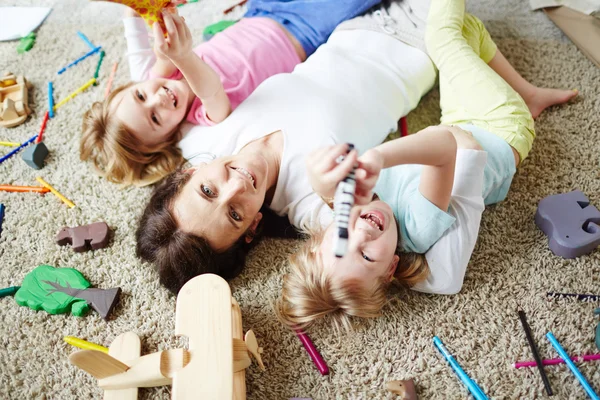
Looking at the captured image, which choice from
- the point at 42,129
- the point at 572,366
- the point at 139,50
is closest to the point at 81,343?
the point at 42,129

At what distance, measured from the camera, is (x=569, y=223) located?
2.99 feet

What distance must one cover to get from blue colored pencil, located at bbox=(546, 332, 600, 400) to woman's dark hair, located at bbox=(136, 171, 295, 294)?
594 millimetres

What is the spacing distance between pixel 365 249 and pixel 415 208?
14 centimetres

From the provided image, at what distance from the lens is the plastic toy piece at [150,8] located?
0.93 m

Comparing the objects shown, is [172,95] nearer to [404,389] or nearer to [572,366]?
[404,389]

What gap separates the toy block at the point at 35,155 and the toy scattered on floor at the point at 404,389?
969mm

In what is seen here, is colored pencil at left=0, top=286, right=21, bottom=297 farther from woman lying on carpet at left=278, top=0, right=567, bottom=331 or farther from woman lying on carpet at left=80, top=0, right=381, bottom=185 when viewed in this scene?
woman lying on carpet at left=278, top=0, right=567, bottom=331

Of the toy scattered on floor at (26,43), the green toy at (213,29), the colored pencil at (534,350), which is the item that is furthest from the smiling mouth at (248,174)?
the toy scattered on floor at (26,43)

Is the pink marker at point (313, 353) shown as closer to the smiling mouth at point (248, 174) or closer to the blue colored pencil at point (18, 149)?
the smiling mouth at point (248, 174)

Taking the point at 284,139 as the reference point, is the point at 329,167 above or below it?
above

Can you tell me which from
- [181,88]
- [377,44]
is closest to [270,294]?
[181,88]

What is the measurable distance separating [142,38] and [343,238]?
3.20 feet

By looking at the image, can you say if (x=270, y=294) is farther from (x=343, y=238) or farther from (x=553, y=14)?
(x=553, y=14)

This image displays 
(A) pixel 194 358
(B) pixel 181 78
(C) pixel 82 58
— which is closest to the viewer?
(A) pixel 194 358
